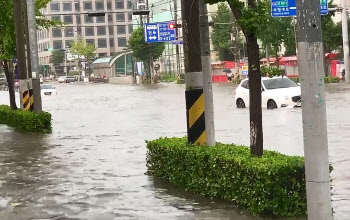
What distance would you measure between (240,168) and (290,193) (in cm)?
67

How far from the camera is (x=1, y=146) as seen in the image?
17719 millimetres

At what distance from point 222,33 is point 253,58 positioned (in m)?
69.0

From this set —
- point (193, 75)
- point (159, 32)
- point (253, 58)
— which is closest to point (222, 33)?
point (159, 32)

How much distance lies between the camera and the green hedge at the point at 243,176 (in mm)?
7688

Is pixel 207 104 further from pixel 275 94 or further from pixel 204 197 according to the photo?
pixel 275 94

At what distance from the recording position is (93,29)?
14925 centimetres

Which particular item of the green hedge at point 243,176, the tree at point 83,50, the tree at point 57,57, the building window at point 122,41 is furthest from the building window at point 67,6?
the green hedge at point 243,176

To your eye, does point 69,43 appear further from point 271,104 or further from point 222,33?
point 271,104

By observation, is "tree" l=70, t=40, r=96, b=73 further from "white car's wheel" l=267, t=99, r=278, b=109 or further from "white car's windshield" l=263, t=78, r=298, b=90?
"white car's wheel" l=267, t=99, r=278, b=109

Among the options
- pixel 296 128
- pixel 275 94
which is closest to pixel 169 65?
pixel 275 94

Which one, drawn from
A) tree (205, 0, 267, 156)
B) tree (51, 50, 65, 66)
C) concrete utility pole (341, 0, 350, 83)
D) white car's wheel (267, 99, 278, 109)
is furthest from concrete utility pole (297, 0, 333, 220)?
tree (51, 50, 65, 66)

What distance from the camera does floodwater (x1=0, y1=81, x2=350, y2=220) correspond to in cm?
891

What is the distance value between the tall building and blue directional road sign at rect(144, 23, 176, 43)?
8512 cm

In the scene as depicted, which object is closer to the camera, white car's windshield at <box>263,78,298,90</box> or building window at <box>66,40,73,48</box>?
white car's windshield at <box>263,78,298,90</box>
